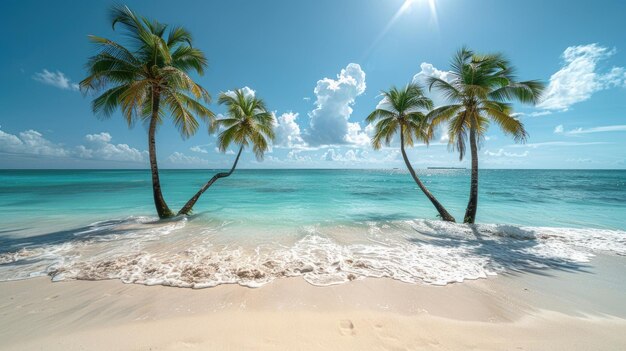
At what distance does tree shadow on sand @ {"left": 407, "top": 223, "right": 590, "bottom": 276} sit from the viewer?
556cm

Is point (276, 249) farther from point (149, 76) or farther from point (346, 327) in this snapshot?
point (149, 76)

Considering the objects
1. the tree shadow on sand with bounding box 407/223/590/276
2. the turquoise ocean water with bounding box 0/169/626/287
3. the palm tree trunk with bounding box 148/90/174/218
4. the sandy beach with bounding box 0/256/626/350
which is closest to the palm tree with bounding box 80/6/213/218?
the palm tree trunk with bounding box 148/90/174/218

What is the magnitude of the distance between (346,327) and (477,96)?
1191 centimetres

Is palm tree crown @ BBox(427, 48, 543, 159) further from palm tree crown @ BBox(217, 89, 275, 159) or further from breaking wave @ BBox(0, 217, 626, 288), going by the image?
palm tree crown @ BBox(217, 89, 275, 159)

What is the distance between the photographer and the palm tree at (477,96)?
9953 mm

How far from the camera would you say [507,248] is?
7.01 meters

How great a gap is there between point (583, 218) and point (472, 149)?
9.11 metres

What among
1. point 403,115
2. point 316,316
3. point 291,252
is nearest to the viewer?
point 316,316

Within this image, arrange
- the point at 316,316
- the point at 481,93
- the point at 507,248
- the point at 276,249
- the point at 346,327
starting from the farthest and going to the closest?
the point at 481,93 → the point at 507,248 → the point at 276,249 → the point at 316,316 → the point at 346,327

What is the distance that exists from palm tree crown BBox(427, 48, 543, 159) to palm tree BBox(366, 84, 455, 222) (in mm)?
1771

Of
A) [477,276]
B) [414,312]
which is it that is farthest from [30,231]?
[477,276]

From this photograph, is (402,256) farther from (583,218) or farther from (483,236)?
(583,218)

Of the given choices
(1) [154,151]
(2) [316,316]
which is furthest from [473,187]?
(1) [154,151]

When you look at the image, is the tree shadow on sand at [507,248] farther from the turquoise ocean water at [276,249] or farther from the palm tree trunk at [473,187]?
the palm tree trunk at [473,187]
